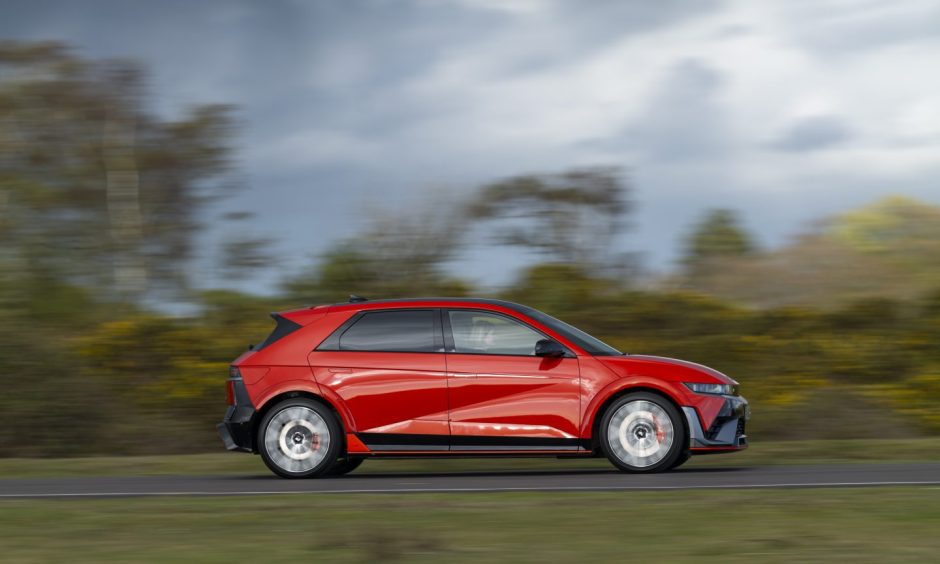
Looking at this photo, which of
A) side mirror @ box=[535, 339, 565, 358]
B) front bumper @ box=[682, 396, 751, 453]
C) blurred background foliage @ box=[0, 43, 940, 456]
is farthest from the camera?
blurred background foliage @ box=[0, 43, 940, 456]

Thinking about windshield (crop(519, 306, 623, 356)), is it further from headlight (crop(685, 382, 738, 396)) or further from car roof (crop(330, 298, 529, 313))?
headlight (crop(685, 382, 738, 396))

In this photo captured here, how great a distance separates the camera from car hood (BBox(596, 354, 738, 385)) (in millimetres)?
11414

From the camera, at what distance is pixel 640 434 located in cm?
1140

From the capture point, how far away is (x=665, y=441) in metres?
11.4

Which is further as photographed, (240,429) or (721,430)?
(240,429)

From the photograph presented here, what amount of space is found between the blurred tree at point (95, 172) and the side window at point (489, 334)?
37.4 ft

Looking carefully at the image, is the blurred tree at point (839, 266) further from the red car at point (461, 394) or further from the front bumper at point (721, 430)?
the red car at point (461, 394)

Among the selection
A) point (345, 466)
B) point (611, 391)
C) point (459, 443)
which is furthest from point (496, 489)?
point (345, 466)

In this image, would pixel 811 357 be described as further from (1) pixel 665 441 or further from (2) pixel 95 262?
(2) pixel 95 262

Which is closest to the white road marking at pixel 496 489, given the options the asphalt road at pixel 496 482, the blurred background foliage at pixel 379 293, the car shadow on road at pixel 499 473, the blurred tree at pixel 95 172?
the asphalt road at pixel 496 482

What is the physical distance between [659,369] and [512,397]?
4.28ft

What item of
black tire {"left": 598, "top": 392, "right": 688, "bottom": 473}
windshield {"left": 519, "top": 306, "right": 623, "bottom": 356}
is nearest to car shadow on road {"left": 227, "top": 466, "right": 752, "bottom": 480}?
black tire {"left": 598, "top": 392, "right": 688, "bottom": 473}

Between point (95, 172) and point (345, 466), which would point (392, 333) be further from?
point (95, 172)

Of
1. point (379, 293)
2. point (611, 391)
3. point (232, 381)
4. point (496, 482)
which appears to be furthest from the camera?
point (379, 293)
